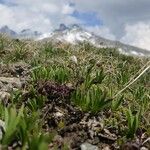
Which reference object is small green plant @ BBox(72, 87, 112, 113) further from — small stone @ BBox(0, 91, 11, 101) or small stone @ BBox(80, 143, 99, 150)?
small stone @ BBox(0, 91, 11, 101)

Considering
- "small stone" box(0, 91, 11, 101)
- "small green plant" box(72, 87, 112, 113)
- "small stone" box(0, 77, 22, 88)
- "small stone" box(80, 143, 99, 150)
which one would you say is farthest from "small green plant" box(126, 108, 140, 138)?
"small stone" box(0, 77, 22, 88)

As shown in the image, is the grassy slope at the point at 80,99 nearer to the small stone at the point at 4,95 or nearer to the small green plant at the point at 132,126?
the small green plant at the point at 132,126

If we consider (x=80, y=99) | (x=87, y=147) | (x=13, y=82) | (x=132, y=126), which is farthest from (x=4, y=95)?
(x=132, y=126)

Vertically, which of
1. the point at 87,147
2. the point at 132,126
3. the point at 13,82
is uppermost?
the point at 13,82

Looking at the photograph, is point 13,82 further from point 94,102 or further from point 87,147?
point 87,147

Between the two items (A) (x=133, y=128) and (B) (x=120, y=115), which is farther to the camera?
(B) (x=120, y=115)

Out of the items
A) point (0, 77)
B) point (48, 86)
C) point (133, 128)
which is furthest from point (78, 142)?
point (0, 77)

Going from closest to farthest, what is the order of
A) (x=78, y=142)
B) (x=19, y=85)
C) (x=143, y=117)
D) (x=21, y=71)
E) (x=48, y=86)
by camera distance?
(x=78, y=142)
(x=143, y=117)
(x=48, y=86)
(x=19, y=85)
(x=21, y=71)

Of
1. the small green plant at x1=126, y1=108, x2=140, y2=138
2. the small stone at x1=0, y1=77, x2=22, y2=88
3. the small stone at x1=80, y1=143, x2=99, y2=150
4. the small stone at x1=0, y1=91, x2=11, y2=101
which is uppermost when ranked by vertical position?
the small stone at x1=0, y1=77, x2=22, y2=88

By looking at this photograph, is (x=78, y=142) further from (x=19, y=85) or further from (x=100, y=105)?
(x=19, y=85)
